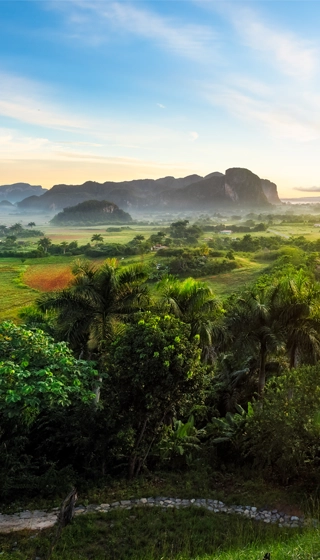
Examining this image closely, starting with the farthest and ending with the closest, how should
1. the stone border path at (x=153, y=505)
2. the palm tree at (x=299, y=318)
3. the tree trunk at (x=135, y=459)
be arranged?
the palm tree at (x=299, y=318) < the tree trunk at (x=135, y=459) < the stone border path at (x=153, y=505)

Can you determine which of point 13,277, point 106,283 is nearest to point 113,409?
point 106,283

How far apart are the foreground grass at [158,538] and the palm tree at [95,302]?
437cm

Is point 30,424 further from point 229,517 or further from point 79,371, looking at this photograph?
point 229,517

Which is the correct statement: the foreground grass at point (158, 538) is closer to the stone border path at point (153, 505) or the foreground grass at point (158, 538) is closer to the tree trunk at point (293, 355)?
the stone border path at point (153, 505)

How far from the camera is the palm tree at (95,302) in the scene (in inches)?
396

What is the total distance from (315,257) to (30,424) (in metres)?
35.2

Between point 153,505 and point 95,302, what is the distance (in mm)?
4774

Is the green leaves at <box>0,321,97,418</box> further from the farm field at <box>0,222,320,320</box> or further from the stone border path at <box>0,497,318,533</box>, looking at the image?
the farm field at <box>0,222,320,320</box>

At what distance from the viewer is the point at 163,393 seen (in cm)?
719

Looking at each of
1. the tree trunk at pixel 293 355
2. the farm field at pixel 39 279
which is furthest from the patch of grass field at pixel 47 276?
the tree trunk at pixel 293 355

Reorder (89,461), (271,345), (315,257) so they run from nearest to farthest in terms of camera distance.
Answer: (89,461), (271,345), (315,257)

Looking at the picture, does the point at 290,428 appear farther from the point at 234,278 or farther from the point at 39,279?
the point at 39,279

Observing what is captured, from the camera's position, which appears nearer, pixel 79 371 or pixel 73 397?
pixel 79 371

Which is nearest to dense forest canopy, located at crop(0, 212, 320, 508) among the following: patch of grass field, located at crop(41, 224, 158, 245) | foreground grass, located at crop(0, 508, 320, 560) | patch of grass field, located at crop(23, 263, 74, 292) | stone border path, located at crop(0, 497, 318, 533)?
stone border path, located at crop(0, 497, 318, 533)
